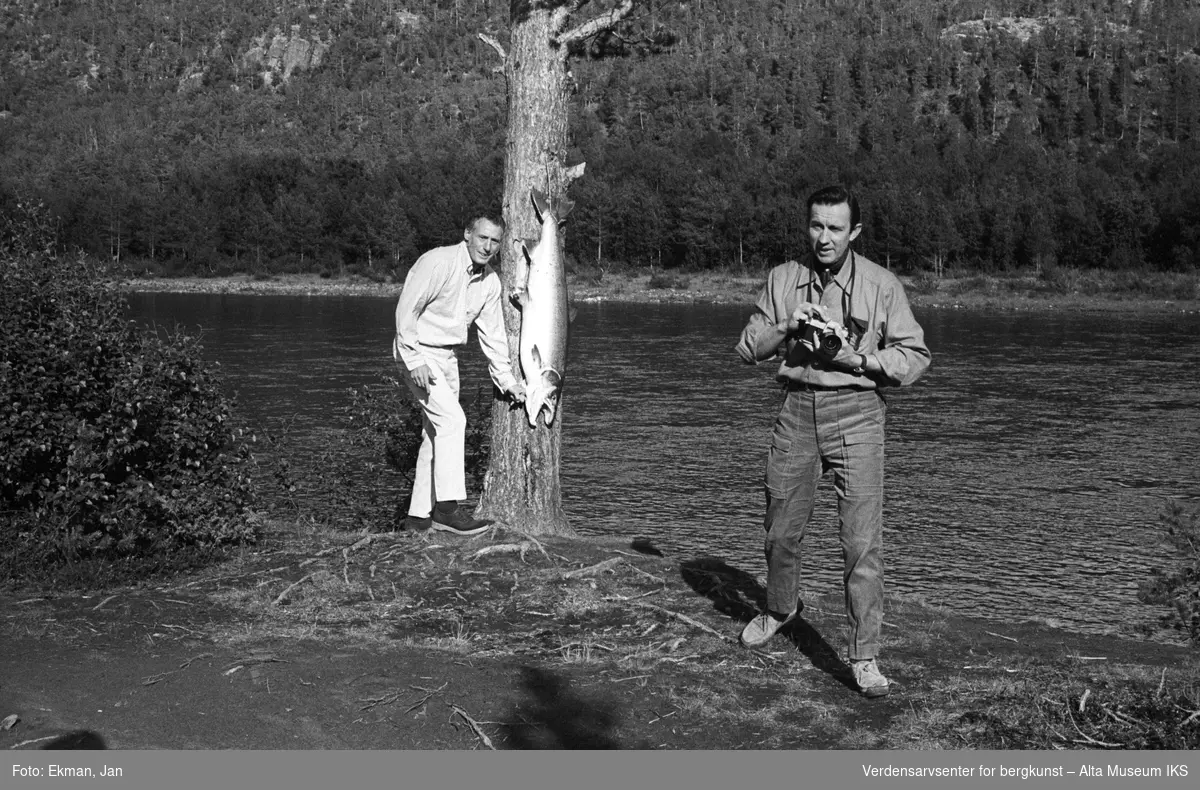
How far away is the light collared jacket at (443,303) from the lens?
918 cm

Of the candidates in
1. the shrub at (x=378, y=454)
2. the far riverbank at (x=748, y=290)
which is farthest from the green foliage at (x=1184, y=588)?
the far riverbank at (x=748, y=290)

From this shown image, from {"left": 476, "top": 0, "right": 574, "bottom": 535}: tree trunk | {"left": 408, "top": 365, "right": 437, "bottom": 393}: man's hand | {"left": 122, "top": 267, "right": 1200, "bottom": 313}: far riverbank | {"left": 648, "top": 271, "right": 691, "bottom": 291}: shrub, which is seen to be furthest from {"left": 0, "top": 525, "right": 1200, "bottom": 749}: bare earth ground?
{"left": 648, "top": 271, "right": 691, "bottom": 291}: shrub

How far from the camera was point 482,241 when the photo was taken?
9.25 meters

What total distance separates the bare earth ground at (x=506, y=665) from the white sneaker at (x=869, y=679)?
0.07 metres

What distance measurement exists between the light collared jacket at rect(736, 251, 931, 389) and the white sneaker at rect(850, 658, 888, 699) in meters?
1.40

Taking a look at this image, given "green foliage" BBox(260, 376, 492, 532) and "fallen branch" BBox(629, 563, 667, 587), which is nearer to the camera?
"fallen branch" BBox(629, 563, 667, 587)

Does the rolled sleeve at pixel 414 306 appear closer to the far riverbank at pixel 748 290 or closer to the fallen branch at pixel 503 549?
the fallen branch at pixel 503 549

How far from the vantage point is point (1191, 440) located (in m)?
25.7

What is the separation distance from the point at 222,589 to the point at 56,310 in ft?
9.69

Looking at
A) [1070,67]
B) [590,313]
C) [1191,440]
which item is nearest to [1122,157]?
[1070,67]

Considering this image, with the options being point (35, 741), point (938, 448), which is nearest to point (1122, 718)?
point (35, 741)

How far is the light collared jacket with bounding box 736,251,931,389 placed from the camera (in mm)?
6383

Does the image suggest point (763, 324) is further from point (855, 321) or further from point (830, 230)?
point (830, 230)

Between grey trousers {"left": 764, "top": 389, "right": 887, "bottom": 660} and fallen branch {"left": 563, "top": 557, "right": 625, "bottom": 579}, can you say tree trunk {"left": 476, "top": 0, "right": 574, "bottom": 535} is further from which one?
grey trousers {"left": 764, "top": 389, "right": 887, "bottom": 660}
